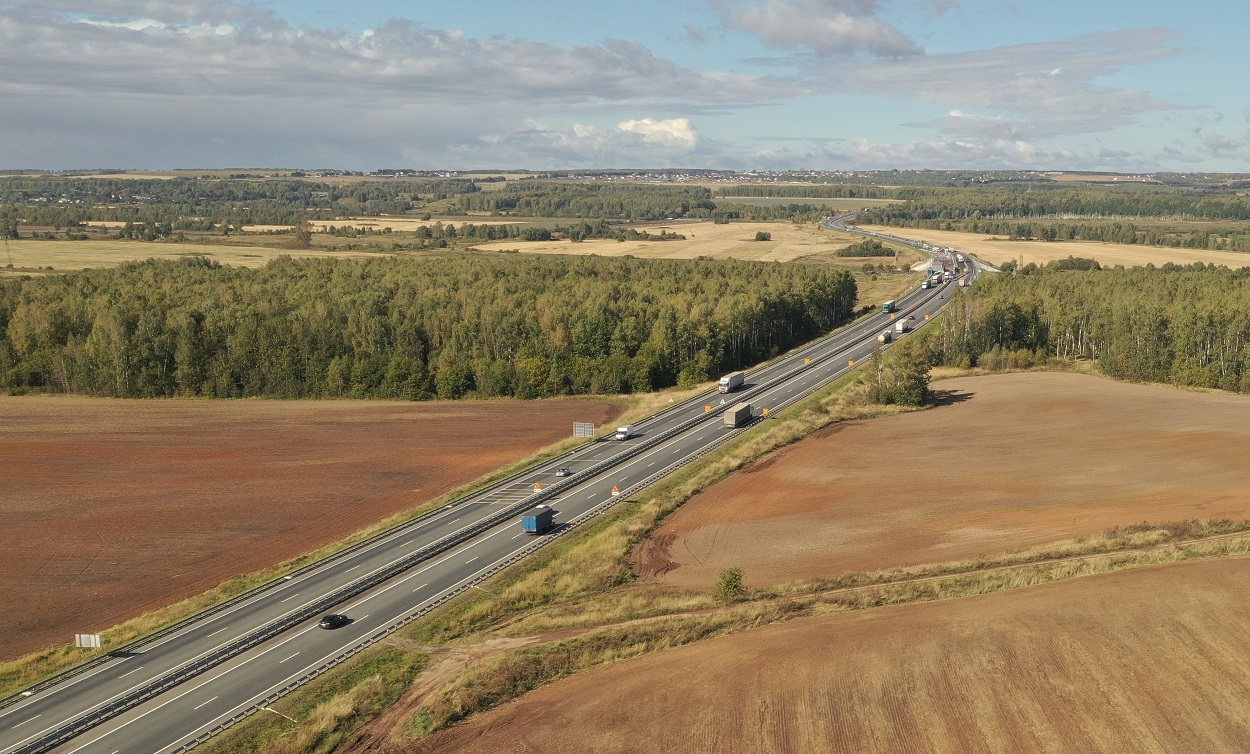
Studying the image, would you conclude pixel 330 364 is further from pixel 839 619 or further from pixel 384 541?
pixel 839 619

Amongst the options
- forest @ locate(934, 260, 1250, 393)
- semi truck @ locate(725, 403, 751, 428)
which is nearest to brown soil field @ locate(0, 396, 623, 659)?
semi truck @ locate(725, 403, 751, 428)

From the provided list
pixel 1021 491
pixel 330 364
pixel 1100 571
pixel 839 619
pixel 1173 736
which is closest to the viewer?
pixel 1173 736

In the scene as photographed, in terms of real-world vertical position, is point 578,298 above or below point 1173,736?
above

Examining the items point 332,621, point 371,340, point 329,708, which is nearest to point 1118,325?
point 371,340

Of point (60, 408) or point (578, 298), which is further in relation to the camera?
point (578, 298)

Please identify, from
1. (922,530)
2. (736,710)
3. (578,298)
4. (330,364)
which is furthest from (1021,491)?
(330,364)

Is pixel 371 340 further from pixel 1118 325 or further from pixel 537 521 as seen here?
pixel 1118 325

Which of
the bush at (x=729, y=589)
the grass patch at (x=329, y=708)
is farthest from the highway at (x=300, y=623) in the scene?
the bush at (x=729, y=589)

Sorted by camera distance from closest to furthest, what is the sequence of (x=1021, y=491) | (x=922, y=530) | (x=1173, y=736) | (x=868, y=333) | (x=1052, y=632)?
(x=1173, y=736) → (x=1052, y=632) → (x=922, y=530) → (x=1021, y=491) → (x=868, y=333)
